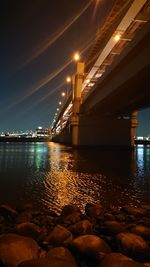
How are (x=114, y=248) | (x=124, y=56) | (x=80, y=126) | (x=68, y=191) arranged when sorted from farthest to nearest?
(x=80, y=126) < (x=124, y=56) < (x=68, y=191) < (x=114, y=248)

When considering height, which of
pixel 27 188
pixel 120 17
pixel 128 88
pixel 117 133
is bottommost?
pixel 27 188

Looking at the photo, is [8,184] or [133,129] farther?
[133,129]

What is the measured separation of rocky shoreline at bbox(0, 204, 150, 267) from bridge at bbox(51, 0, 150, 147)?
14.5m

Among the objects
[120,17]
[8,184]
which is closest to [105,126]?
[120,17]

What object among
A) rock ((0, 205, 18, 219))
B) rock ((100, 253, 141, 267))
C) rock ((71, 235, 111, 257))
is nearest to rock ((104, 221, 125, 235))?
rock ((71, 235, 111, 257))

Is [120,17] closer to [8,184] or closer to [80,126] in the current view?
[8,184]

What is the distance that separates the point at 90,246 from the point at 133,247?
0.88m

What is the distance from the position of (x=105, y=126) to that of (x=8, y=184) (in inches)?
1691

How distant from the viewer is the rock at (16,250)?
492 cm

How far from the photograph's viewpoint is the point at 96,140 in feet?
189

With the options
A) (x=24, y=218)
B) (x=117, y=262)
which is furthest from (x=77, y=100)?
(x=117, y=262)

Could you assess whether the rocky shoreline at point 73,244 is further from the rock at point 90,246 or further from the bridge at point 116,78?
the bridge at point 116,78

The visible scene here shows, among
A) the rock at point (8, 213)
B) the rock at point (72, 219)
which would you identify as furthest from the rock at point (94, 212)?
the rock at point (8, 213)

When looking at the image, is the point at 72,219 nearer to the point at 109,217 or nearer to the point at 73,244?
the point at 109,217
